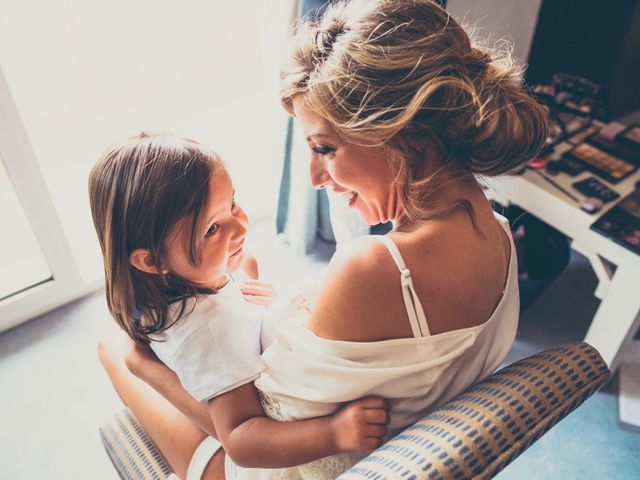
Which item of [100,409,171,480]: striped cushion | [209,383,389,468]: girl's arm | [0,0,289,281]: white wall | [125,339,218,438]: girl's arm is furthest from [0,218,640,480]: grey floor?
[209,383,389,468]: girl's arm

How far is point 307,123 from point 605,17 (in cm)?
133

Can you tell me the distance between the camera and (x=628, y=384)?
1650 mm

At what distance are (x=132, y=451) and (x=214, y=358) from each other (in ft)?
1.13

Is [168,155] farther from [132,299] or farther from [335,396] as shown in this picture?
[335,396]

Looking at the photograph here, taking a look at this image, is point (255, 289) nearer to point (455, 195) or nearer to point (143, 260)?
point (143, 260)

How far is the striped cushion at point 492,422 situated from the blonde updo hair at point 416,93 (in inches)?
9.8

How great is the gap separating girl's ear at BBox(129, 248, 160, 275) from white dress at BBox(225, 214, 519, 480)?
235 millimetres

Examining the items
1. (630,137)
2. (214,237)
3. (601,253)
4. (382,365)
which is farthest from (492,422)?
(630,137)

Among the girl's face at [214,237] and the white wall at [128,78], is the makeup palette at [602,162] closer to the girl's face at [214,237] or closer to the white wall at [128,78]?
the girl's face at [214,237]

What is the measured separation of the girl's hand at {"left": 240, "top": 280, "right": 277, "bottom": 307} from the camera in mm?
1079

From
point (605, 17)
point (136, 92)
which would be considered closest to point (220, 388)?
point (605, 17)

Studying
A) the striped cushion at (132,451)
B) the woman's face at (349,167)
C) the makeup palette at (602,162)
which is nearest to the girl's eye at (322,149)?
the woman's face at (349,167)

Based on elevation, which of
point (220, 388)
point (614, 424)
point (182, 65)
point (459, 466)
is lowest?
point (614, 424)

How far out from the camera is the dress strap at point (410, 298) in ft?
2.23
